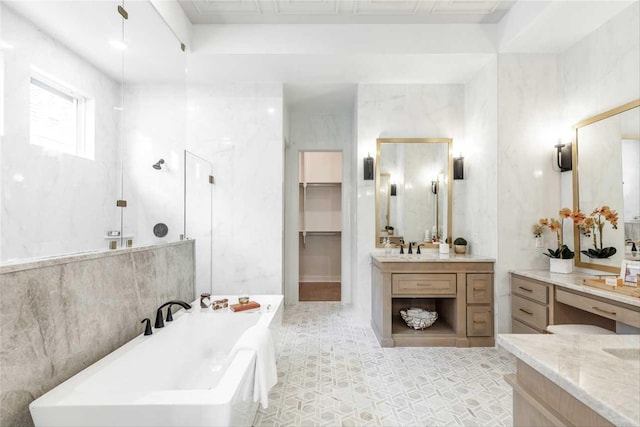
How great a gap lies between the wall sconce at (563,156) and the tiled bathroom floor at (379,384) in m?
1.85

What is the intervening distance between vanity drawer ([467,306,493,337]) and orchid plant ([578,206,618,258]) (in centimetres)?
103

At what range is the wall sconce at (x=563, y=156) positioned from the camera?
9.67 ft

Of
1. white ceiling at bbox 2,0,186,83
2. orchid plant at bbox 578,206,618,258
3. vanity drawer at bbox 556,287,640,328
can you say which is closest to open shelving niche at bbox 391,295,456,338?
vanity drawer at bbox 556,287,640,328

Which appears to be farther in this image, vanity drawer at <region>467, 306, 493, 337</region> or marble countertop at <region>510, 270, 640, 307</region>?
vanity drawer at <region>467, 306, 493, 337</region>

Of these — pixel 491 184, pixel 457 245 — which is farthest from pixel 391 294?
pixel 491 184

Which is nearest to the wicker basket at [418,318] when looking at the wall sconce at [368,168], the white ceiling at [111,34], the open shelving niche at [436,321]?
the open shelving niche at [436,321]

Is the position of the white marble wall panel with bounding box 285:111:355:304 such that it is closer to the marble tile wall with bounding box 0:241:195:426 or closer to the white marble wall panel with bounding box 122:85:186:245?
the white marble wall panel with bounding box 122:85:186:245

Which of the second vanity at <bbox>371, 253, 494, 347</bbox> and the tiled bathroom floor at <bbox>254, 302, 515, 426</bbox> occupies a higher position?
the second vanity at <bbox>371, 253, 494, 347</bbox>

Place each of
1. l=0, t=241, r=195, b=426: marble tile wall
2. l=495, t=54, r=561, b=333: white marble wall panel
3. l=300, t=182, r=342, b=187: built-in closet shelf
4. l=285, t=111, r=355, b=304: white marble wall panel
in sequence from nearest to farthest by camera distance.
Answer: l=0, t=241, r=195, b=426: marble tile wall, l=495, t=54, r=561, b=333: white marble wall panel, l=285, t=111, r=355, b=304: white marble wall panel, l=300, t=182, r=342, b=187: built-in closet shelf

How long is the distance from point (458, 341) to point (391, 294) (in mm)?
812

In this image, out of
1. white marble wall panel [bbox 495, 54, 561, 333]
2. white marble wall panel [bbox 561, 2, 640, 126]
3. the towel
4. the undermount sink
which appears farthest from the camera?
white marble wall panel [bbox 495, 54, 561, 333]

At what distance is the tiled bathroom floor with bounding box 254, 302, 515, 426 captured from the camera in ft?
6.57

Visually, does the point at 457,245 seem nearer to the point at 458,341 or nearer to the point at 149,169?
the point at 458,341

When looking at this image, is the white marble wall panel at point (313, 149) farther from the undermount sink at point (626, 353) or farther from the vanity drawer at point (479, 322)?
the undermount sink at point (626, 353)
